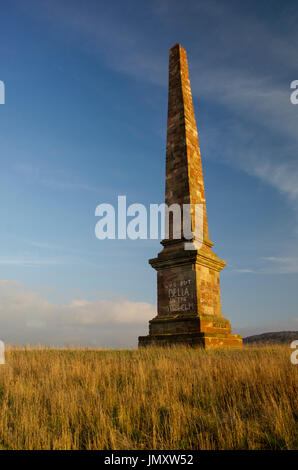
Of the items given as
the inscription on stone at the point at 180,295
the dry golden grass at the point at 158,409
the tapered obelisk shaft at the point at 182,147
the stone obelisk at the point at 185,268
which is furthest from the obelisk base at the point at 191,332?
the dry golden grass at the point at 158,409

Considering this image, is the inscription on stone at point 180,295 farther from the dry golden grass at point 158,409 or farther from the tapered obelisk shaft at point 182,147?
the dry golden grass at point 158,409

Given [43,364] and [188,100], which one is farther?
[188,100]

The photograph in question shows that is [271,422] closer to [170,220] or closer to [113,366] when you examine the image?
[113,366]

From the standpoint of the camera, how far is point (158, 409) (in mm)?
3891

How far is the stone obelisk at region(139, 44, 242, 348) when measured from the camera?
10.5 meters

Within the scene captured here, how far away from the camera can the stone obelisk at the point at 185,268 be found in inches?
412

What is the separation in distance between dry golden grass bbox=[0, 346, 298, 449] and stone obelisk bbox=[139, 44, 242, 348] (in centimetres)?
458

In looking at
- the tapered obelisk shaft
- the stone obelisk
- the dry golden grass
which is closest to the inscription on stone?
the stone obelisk

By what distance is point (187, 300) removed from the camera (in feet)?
35.8

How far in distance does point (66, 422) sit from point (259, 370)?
3.14 meters

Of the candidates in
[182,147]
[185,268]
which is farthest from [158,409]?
[182,147]

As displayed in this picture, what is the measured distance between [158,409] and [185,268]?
294 inches

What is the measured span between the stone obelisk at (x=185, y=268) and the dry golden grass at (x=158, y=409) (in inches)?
180
